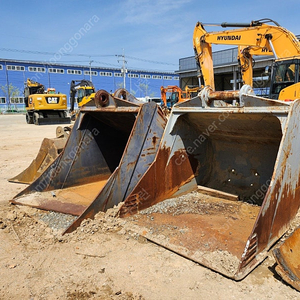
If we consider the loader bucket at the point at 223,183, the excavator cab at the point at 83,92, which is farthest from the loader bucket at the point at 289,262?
the excavator cab at the point at 83,92

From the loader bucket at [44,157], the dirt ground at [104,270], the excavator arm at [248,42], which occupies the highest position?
the excavator arm at [248,42]

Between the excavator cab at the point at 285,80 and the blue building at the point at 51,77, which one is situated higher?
the blue building at the point at 51,77

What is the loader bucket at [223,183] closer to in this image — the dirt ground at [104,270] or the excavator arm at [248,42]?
the dirt ground at [104,270]

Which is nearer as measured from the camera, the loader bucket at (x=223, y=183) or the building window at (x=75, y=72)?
the loader bucket at (x=223, y=183)

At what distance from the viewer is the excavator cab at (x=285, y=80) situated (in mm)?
7684

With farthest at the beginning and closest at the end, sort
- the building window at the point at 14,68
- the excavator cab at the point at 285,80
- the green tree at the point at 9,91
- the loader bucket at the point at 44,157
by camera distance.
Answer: the building window at the point at 14,68
the green tree at the point at 9,91
the excavator cab at the point at 285,80
the loader bucket at the point at 44,157

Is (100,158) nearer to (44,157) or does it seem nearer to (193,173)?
(44,157)

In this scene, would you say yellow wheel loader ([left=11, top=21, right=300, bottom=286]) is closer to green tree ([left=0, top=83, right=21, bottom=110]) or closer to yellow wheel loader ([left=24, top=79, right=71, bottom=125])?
yellow wheel loader ([left=24, top=79, right=71, bottom=125])

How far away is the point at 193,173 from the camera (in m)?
4.19

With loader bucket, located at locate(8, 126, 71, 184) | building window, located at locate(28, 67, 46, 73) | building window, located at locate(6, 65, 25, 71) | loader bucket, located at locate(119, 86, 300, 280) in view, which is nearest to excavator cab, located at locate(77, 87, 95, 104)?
loader bucket, located at locate(8, 126, 71, 184)

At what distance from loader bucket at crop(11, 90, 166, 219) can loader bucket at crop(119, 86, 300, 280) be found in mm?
211

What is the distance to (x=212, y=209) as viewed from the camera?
3.65 meters

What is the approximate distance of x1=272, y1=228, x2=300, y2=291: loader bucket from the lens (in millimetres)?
2197

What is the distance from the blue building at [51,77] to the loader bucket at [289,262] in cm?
3884
